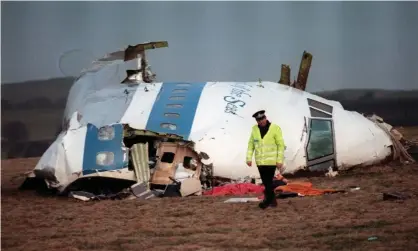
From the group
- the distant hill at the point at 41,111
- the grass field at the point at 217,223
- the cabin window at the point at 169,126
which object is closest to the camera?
the grass field at the point at 217,223

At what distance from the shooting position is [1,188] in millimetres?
19641

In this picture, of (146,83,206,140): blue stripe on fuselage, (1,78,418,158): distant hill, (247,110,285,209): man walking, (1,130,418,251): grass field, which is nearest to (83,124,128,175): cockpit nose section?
(146,83,206,140): blue stripe on fuselage

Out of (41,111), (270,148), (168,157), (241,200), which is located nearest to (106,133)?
(168,157)

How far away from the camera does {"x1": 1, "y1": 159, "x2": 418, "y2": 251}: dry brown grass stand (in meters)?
9.98

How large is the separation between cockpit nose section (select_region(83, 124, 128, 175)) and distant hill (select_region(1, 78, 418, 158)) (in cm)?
1515

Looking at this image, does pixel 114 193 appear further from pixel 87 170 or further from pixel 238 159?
pixel 238 159

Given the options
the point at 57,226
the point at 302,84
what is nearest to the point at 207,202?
the point at 57,226

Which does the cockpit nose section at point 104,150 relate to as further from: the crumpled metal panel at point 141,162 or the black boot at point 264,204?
the black boot at point 264,204

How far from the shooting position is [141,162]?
1606 centimetres

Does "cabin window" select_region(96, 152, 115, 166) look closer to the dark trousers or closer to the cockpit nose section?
the cockpit nose section

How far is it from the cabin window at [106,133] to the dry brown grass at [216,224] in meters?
1.41

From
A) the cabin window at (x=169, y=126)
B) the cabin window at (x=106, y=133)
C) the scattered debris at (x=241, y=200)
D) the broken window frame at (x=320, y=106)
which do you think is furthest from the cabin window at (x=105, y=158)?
the broken window frame at (x=320, y=106)

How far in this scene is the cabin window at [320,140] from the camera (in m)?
17.4

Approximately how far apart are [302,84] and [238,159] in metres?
4.20
